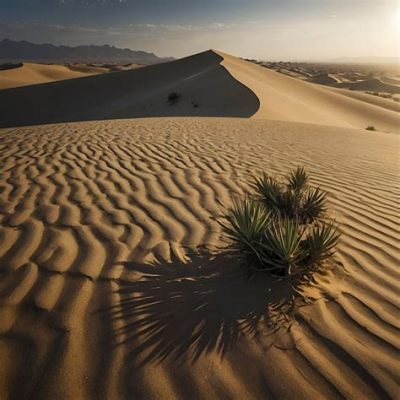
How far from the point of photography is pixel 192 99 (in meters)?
20.0

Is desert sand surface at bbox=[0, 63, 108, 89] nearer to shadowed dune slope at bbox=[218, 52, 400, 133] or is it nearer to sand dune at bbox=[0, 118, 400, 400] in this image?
shadowed dune slope at bbox=[218, 52, 400, 133]

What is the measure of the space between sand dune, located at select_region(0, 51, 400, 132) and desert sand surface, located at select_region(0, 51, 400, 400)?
11729mm

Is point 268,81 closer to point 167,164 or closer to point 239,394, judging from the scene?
point 167,164

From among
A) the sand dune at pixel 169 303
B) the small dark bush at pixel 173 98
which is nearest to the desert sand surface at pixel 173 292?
the sand dune at pixel 169 303

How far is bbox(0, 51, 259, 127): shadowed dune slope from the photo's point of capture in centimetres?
1897

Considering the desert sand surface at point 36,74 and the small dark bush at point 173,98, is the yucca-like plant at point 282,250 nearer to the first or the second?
the small dark bush at point 173,98

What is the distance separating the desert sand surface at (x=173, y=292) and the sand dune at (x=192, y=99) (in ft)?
38.5

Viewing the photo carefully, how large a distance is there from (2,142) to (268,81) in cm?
2260

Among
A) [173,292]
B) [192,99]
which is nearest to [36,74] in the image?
[192,99]

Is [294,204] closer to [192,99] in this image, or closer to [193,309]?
[193,309]

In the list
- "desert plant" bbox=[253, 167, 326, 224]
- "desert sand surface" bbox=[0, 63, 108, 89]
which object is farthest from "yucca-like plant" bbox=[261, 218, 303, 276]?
"desert sand surface" bbox=[0, 63, 108, 89]

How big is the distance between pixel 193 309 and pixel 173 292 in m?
0.26

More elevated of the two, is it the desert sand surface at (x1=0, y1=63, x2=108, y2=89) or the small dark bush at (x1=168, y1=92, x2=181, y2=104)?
the small dark bush at (x1=168, y1=92, x2=181, y2=104)

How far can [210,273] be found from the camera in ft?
9.76
